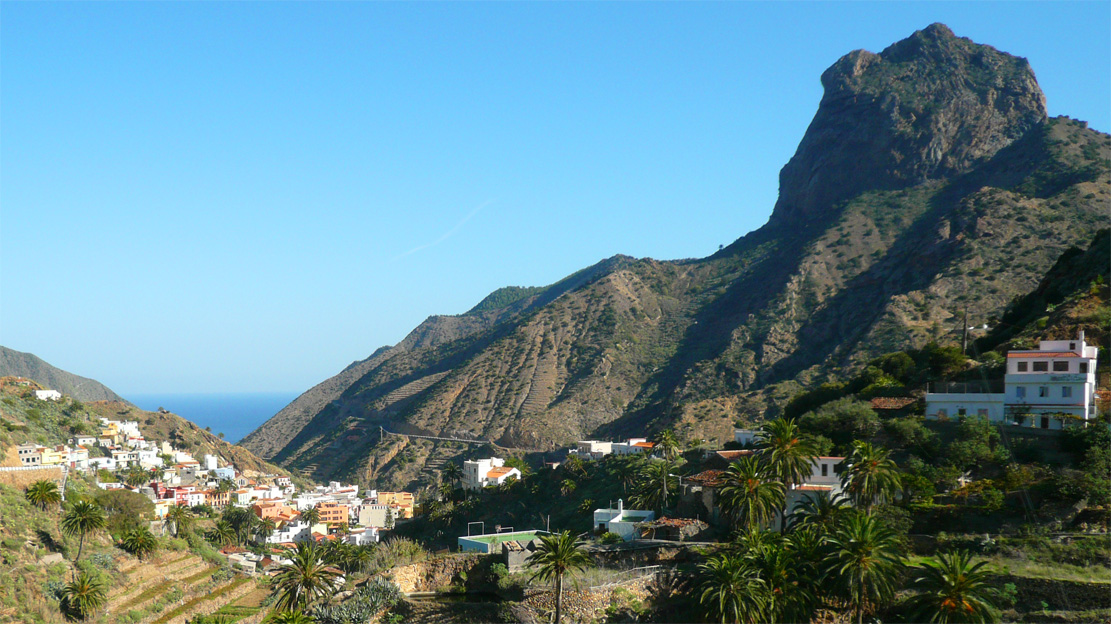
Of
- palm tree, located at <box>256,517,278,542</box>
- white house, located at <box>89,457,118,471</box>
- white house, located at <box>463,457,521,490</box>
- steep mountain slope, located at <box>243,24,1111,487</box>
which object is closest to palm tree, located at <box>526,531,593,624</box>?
white house, located at <box>463,457,521,490</box>

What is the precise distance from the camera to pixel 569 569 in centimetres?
3359

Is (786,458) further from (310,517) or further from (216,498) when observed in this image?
(216,498)

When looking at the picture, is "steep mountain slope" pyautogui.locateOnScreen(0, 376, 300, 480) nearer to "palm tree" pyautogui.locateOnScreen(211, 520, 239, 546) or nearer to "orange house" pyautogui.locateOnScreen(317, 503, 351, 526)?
"palm tree" pyautogui.locateOnScreen(211, 520, 239, 546)

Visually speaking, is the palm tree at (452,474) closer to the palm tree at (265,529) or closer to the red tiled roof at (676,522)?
the palm tree at (265,529)

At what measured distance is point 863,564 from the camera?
29781mm

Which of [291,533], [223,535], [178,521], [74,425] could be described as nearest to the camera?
[178,521]

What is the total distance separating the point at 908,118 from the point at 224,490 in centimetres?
12408

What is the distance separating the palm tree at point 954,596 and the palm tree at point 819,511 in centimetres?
540

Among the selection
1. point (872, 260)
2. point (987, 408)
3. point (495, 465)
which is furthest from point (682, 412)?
point (987, 408)

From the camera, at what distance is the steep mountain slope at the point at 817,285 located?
361 ft

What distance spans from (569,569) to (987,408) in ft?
82.1

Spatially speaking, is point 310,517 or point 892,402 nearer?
point 892,402

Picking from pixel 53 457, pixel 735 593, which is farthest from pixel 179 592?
pixel 735 593

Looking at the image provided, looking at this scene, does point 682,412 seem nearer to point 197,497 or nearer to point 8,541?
point 197,497
